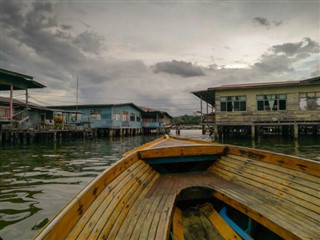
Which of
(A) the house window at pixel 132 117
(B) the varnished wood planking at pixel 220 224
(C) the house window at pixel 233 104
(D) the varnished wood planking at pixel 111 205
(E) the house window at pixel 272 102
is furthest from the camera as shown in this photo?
(A) the house window at pixel 132 117

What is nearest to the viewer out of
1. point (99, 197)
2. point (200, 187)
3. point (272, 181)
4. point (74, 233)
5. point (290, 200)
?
point (74, 233)

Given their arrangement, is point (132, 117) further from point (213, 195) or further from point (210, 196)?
point (213, 195)

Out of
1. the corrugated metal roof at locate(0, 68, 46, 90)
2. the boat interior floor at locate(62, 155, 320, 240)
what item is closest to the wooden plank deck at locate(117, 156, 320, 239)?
the boat interior floor at locate(62, 155, 320, 240)

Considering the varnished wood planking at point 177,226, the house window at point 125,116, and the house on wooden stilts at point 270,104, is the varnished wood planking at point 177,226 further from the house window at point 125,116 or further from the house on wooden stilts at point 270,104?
the house window at point 125,116

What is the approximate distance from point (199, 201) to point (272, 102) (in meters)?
22.8

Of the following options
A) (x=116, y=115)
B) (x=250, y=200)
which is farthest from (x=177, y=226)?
(x=116, y=115)

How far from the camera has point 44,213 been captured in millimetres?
4875

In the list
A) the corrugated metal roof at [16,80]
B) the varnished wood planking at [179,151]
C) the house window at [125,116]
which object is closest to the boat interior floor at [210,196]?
the varnished wood planking at [179,151]

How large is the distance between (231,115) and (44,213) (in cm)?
2331

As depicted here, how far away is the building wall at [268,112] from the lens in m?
23.3

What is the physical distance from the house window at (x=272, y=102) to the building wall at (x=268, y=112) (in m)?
0.31

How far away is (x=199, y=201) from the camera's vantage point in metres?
4.73

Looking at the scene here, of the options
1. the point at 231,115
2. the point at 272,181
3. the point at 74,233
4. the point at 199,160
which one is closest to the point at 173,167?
the point at 199,160

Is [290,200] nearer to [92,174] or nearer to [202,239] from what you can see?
[202,239]
